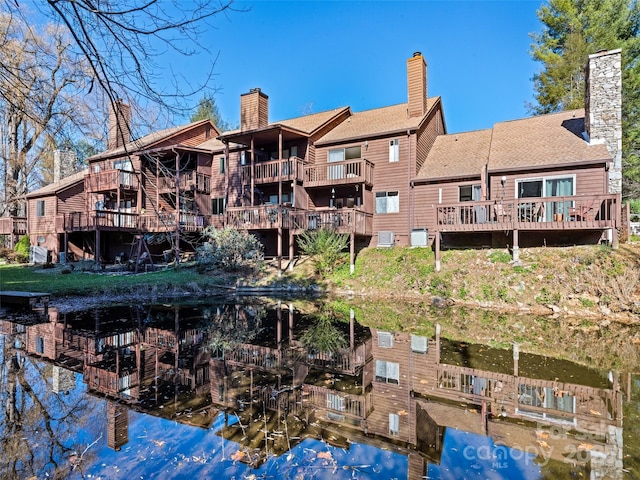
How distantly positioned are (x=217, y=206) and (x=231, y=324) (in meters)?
16.2

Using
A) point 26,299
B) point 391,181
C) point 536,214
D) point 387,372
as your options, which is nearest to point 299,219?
point 391,181

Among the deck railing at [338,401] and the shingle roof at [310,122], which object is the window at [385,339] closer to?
the deck railing at [338,401]

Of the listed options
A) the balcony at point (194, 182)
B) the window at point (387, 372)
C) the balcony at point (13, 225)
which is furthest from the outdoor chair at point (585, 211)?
the balcony at point (13, 225)

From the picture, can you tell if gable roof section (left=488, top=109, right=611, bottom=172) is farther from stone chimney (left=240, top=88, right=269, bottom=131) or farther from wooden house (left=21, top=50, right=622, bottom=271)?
stone chimney (left=240, top=88, right=269, bottom=131)

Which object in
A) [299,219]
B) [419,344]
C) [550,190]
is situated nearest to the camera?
[419,344]

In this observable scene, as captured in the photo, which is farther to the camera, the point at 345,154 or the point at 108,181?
the point at 108,181

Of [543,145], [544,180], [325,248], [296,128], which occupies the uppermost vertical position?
[296,128]

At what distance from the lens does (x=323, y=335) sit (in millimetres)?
8625

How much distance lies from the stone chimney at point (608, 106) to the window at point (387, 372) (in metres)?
14.6

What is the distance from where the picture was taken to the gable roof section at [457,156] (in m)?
18.0

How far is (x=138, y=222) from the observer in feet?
74.6

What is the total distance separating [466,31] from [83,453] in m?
17.7

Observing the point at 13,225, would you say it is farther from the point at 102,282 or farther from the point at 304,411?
the point at 304,411

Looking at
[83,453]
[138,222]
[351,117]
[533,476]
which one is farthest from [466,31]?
[138,222]
